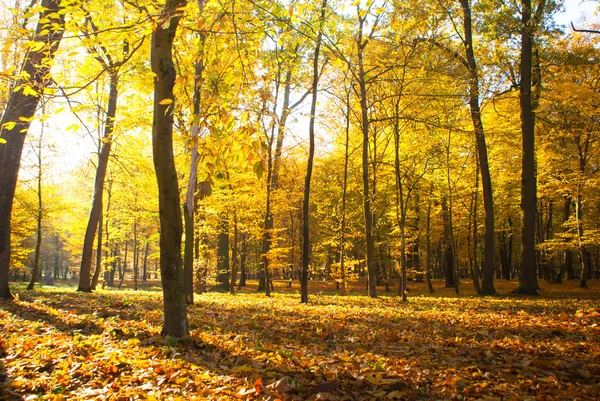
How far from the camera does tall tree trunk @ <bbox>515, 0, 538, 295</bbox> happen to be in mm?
13406

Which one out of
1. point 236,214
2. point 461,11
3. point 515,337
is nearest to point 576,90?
point 461,11

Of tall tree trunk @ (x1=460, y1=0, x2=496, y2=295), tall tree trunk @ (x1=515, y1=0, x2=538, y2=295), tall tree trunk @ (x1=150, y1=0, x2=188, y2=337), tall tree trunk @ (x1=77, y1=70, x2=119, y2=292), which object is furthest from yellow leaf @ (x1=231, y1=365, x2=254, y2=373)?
tall tree trunk @ (x1=77, y1=70, x2=119, y2=292)

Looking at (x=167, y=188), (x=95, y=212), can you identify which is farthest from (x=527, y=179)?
(x=95, y=212)

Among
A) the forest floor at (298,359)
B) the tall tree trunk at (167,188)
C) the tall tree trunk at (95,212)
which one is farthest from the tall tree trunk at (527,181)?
the tall tree trunk at (95,212)

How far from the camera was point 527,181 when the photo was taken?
13.7 meters

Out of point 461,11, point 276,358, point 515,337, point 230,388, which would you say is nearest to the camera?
point 230,388

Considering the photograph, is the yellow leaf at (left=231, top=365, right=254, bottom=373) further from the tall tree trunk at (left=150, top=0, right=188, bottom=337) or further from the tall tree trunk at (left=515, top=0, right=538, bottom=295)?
the tall tree trunk at (left=515, top=0, right=538, bottom=295)

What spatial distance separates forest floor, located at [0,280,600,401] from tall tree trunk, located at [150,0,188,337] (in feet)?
1.46

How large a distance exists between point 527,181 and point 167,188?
13594 mm

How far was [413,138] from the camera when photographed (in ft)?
59.0

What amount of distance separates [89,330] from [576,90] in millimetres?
18494

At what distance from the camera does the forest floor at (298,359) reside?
11.1 ft

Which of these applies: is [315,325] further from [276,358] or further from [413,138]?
[413,138]

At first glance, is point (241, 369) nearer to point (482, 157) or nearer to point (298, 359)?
point (298, 359)
